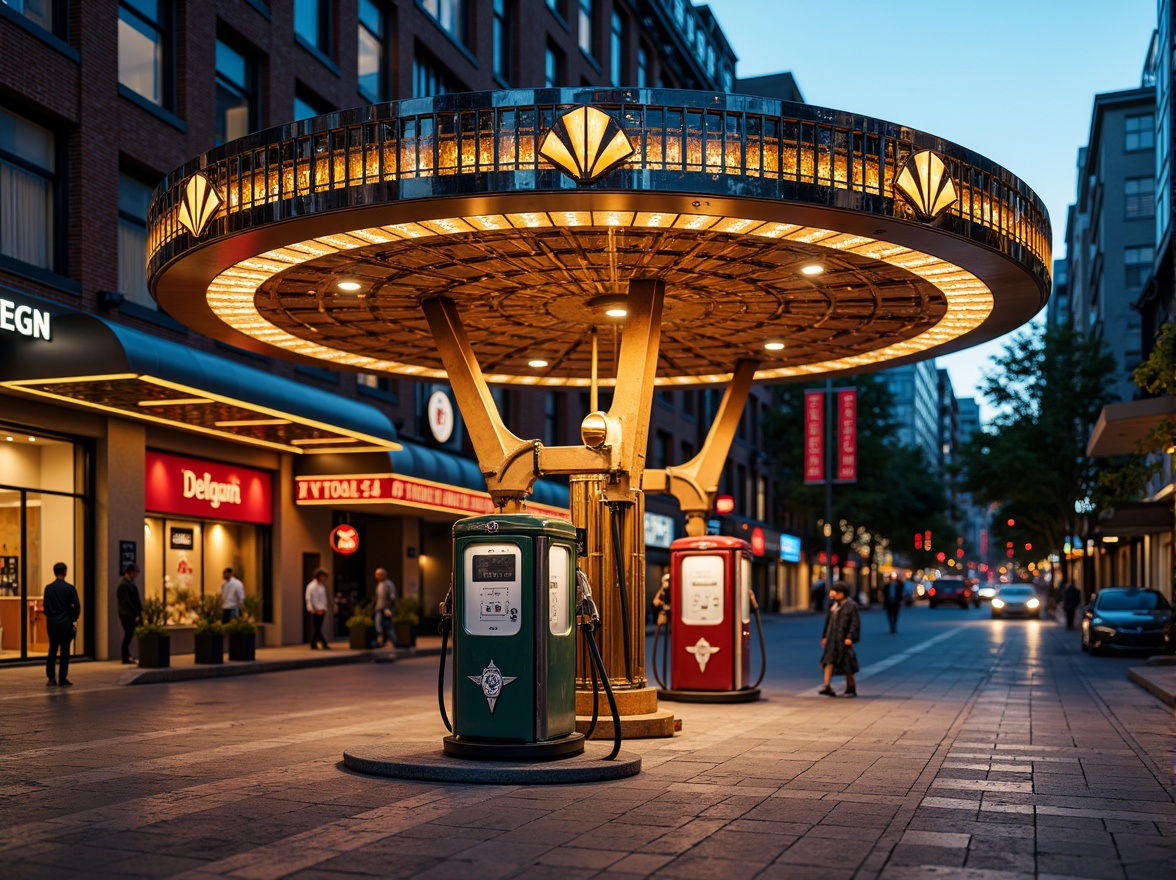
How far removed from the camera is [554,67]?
1741 inches

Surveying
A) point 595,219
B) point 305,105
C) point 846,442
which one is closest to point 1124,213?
point 846,442

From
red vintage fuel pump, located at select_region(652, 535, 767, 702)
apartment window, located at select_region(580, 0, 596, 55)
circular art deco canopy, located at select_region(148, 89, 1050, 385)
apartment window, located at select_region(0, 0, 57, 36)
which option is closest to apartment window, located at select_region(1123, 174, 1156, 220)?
apartment window, located at select_region(580, 0, 596, 55)

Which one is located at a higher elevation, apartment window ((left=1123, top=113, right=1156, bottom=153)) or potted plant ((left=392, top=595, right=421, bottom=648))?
apartment window ((left=1123, top=113, right=1156, bottom=153))

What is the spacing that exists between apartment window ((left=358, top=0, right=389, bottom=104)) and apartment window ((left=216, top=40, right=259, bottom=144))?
13.8ft

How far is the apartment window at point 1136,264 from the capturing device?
63531mm

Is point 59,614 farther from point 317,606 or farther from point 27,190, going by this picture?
point 317,606

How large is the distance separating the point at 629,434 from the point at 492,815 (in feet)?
19.9

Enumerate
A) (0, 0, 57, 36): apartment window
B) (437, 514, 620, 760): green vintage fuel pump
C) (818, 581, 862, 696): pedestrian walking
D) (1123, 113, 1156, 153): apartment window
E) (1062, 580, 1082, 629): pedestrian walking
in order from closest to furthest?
(437, 514, 620, 760): green vintage fuel pump < (818, 581, 862, 696): pedestrian walking < (0, 0, 57, 36): apartment window < (1062, 580, 1082, 629): pedestrian walking < (1123, 113, 1156, 153): apartment window

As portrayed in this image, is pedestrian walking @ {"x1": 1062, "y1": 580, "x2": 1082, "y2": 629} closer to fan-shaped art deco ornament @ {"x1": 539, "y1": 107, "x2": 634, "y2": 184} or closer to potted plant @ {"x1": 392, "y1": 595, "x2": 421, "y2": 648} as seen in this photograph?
potted plant @ {"x1": 392, "y1": 595, "x2": 421, "y2": 648}

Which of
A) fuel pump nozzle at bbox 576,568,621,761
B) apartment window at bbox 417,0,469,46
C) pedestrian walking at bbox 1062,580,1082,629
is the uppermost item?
apartment window at bbox 417,0,469,46

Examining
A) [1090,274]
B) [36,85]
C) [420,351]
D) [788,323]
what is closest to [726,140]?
[788,323]

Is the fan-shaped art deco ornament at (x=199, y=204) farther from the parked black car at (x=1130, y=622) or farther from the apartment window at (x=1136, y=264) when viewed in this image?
the apartment window at (x=1136, y=264)

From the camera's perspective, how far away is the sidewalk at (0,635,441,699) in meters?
19.2

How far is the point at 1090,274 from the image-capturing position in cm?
7775
